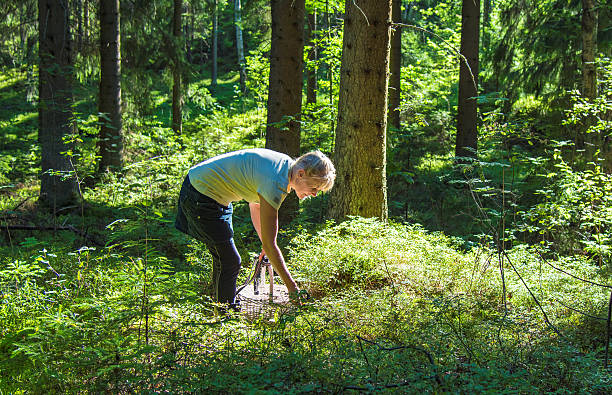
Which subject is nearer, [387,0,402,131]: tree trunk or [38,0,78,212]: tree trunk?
[38,0,78,212]: tree trunk

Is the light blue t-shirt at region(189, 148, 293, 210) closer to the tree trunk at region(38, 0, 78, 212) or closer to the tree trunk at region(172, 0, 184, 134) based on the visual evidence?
the tree trunk at region(38, 0, 78, 212)

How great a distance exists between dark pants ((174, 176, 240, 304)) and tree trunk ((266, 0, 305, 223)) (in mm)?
4566

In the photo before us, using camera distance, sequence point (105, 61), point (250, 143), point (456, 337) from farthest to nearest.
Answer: point (250, 143) < point (105, 61) < point (456, 337)

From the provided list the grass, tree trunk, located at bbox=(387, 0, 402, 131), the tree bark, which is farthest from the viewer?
tree trunk, located at bbox=(387, 0, 402, 131)

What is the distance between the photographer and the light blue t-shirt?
3678 millimetres

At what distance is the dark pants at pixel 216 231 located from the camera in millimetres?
3969

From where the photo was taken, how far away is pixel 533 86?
1277cm

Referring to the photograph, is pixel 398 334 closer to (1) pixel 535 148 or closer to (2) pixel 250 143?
(1) pixel 535 148

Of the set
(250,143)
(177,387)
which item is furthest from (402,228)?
(250,143)

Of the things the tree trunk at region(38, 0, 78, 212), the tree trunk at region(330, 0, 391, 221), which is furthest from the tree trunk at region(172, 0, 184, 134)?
the tree trunk at region(330, 0, 391, 221)

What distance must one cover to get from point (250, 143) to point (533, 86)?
29.0 feet

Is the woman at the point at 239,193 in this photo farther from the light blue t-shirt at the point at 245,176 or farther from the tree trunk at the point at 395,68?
the tree trunk at the point at 395,68

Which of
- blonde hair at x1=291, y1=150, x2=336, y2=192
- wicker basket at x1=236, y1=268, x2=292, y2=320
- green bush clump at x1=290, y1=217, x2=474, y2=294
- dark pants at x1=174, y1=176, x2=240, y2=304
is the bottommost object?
wicker basket at x1=236, y1=268, x2=292, y2=320

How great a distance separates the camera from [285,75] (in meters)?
8.60
